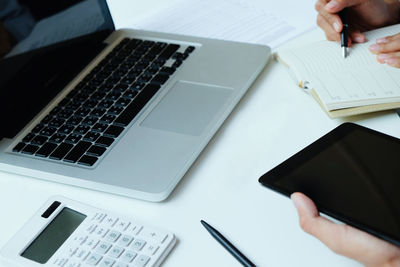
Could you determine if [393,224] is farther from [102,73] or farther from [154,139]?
[102,73]

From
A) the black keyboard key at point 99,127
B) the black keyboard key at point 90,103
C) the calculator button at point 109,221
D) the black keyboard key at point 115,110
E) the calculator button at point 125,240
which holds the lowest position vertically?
the calculator button at point 125,240

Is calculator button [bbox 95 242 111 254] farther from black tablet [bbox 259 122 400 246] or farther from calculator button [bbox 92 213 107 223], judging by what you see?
black tablet [bbox 259 122 400 246]

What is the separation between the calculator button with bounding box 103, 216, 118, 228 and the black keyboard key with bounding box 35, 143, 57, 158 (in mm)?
172

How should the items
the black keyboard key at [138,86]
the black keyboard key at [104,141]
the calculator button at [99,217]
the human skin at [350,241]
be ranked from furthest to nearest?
the black keyboard key at [138,86] < the black keyboard key at [104,141] < the calculator button at [99,217] < the human skin at [350,241]

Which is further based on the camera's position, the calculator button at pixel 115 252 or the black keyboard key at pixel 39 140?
the black keyboard key at pixel 39 140

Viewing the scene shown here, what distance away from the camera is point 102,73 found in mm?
856

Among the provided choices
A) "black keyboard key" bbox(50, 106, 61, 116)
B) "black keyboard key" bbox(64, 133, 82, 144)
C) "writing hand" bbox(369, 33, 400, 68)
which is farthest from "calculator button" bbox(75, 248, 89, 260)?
"writing hand" bbox(369, 33, 400, 68)

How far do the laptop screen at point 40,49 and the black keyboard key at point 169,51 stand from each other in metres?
0.14

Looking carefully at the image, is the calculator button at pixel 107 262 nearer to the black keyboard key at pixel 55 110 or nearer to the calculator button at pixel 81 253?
the calculator button at pixel 81 253

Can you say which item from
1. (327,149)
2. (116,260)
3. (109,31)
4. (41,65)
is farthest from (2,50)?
(327,149)

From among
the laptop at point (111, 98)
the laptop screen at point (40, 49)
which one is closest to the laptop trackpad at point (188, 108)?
the laptop at point (111, 98)

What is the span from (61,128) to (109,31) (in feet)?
0.96

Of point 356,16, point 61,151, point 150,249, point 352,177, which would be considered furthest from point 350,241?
point 356,16

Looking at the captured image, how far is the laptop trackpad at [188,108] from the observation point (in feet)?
2.33
